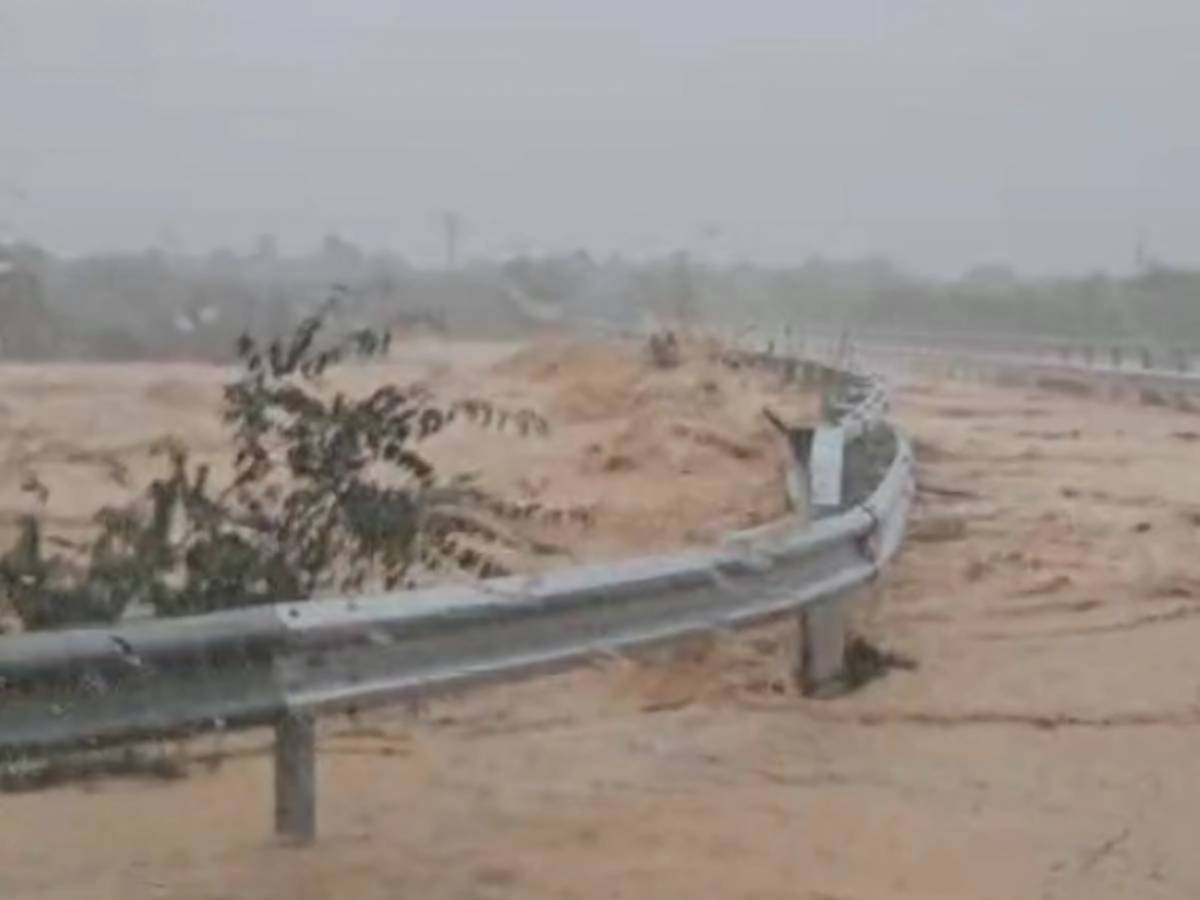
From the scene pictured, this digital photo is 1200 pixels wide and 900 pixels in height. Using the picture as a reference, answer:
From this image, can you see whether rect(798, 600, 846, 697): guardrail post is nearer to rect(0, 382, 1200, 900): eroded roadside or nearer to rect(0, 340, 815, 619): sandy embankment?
rect(0, 382, 1200, 900): eroded roadside

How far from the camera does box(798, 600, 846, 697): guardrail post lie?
984 cm

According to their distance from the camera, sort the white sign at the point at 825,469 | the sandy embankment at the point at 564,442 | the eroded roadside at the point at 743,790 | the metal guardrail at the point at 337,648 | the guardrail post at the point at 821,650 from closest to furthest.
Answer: the metal guardrail at the point at 337,648
the eroded roadside at the point at 743,790
the guardrail post at the point at 821,650
the white sign at the point at 825,469
the sandy embankment at the point at 564,442

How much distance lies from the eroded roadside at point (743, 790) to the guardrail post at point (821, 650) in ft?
0.42

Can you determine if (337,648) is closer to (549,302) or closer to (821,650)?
(821,650)

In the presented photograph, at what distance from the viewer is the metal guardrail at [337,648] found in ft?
19.4

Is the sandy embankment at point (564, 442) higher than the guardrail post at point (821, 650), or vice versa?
the guardrail post at point (821, 650)

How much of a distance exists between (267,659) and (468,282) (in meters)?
71.6

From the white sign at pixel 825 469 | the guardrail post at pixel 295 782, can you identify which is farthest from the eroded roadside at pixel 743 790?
the white sign at pixel 825 469

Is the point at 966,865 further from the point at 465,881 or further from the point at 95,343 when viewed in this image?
the point at 95,343

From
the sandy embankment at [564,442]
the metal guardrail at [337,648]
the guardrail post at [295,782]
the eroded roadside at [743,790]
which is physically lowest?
the sandy embankment at [564,442]

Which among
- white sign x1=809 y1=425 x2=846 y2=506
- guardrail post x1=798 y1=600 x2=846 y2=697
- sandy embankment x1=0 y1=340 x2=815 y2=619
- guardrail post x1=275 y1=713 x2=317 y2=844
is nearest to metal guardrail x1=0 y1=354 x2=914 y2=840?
guardrail post x1=275 y1=713 x2=317 y2=844

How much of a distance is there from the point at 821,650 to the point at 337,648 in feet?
12.0

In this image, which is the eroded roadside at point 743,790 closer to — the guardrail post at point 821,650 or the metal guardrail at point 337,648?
the guardrail post at point 821,650

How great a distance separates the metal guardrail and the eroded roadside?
16.6 inches
